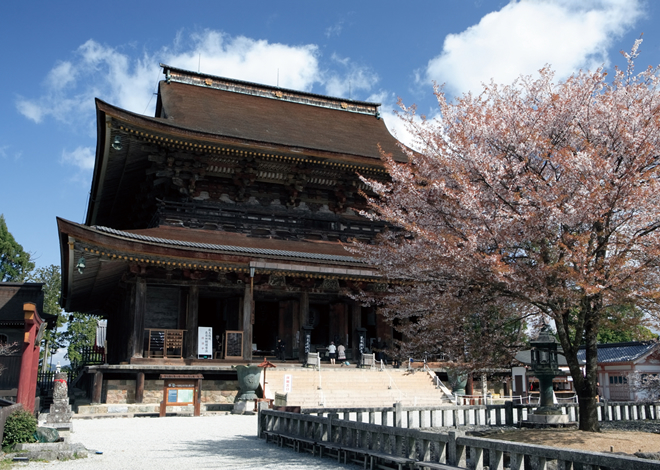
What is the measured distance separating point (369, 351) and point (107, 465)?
14982mm

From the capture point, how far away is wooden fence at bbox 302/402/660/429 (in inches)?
479

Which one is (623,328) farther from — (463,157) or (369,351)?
(369,351)

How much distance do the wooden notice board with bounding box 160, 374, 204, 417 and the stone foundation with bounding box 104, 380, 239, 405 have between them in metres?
1.98

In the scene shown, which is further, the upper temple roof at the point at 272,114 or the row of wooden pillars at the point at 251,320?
the upper temple roof at the point at 272,114

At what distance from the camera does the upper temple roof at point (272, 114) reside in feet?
80.5

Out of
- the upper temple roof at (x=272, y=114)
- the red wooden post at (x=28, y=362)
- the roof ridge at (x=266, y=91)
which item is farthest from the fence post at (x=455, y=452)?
the roof ridge at (x=266, y=91)

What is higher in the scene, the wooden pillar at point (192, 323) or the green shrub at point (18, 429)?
the wooden pillar at point (192, 323)

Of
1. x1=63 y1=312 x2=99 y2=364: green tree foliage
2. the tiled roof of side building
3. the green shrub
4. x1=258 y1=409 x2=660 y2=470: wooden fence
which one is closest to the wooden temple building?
the green shrub

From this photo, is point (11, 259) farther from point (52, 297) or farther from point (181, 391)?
point (181, 391)

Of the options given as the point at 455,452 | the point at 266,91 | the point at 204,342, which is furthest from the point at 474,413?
the point at 266,91

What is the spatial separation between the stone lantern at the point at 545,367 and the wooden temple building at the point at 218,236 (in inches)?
324

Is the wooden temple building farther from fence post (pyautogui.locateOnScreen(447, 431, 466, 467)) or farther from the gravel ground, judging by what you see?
fence post (pyautogui.locateOnScreen(447, 431, 466, 467))

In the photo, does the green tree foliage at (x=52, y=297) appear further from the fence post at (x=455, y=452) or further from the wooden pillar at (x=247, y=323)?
the fence post at (x=455, y=452)

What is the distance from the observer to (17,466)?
28.3ft
